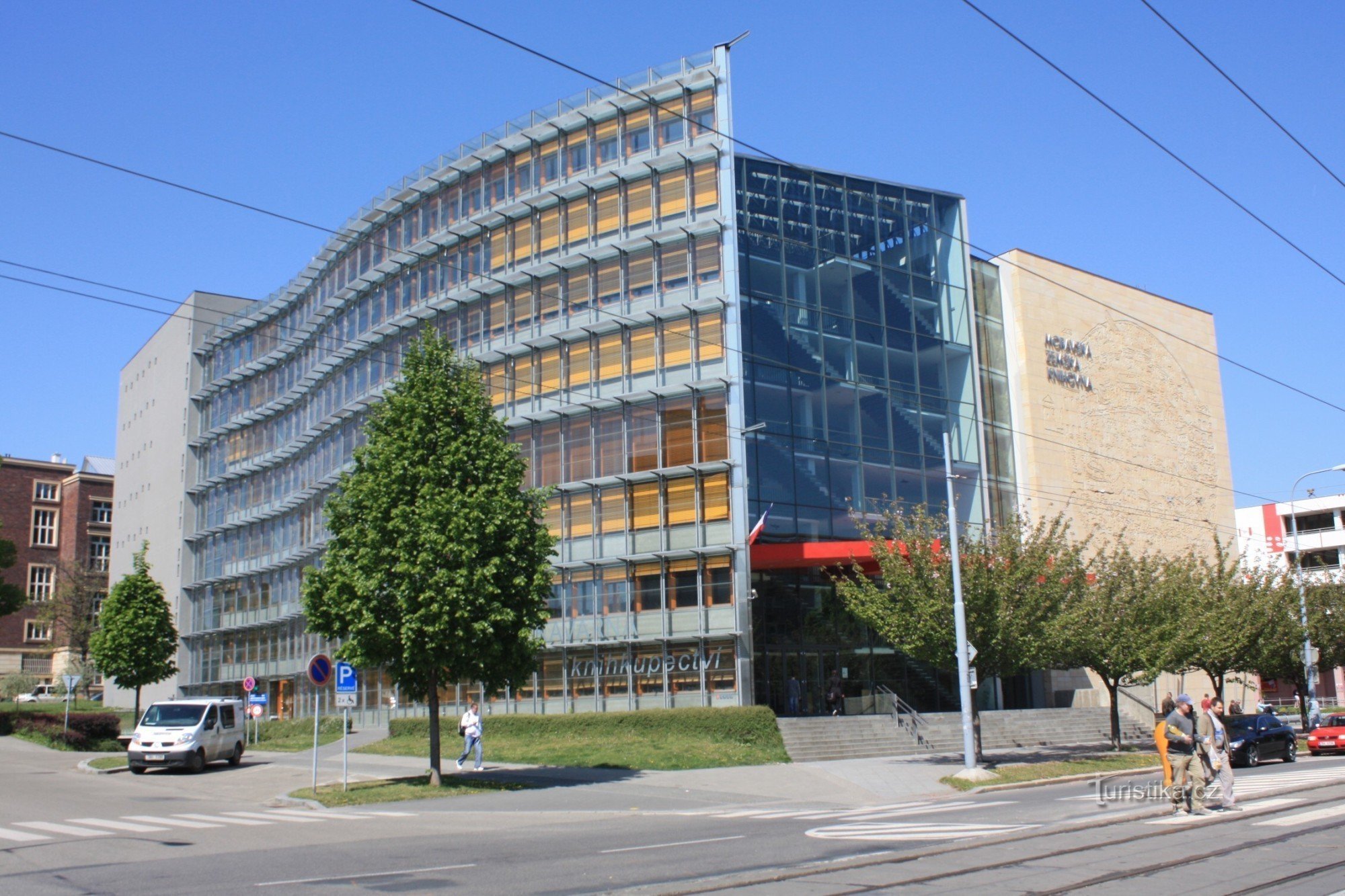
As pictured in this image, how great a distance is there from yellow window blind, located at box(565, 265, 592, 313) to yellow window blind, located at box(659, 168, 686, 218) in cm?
373

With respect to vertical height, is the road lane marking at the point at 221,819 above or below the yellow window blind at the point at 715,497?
below

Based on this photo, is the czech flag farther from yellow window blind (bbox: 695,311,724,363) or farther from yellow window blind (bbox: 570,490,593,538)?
yellow window blind (bbox: 570,490,593,538)

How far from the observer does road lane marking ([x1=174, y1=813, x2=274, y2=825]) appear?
19153mm

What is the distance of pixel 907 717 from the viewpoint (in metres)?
37.2

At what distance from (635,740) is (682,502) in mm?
8425

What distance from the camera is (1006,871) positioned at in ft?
38.2

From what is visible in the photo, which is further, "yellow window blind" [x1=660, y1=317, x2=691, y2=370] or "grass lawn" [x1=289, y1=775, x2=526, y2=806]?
"yellow window blind" [x1=660, y1=317, x2=691, y2=370]

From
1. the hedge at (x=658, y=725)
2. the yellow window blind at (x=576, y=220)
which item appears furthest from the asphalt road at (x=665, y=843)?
the yellow window blind at (x=576, y=220)

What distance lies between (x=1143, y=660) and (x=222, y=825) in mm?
25216

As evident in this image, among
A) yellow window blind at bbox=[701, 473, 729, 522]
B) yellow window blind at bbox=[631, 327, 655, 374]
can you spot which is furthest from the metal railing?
yellow window blind at bbox=[631, 327, 655, 374]

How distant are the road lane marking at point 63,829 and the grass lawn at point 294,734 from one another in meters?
21.7

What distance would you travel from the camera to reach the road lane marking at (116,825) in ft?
58.1

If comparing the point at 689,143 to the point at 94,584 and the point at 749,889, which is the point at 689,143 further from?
the point at 94,584

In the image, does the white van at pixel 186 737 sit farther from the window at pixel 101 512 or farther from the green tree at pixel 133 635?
the window at pixel 101 512
